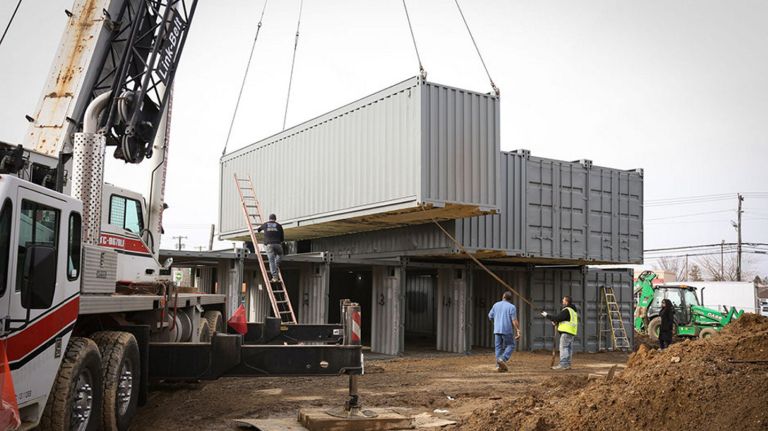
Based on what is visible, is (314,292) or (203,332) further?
(314,292)

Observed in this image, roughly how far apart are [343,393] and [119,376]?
481 centimetres

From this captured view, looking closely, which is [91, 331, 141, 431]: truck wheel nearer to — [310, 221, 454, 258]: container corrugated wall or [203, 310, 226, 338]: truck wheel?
[203, 310, 226, 338]: truck wheel

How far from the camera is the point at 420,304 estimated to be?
28.1 meters

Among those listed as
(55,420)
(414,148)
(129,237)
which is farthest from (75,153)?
(414,148)

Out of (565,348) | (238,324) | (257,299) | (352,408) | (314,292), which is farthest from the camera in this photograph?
(257,299)

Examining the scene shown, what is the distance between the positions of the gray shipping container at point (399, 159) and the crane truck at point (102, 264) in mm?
4471

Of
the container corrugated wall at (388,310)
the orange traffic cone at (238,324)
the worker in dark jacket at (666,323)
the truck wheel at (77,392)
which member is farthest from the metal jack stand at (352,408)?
the worker in dark jacket at (666,323)

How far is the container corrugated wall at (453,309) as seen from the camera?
1953 centimetres

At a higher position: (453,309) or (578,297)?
(578,297)

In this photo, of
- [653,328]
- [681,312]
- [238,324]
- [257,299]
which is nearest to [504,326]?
[238,324]

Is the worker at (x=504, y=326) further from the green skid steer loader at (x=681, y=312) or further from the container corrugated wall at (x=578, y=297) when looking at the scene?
the green skid steer loader at (x=681, y=312)

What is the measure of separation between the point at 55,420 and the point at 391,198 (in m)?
9.83

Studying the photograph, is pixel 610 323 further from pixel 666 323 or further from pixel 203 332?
pixel 203 332

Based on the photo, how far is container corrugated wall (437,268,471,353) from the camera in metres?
19.5
